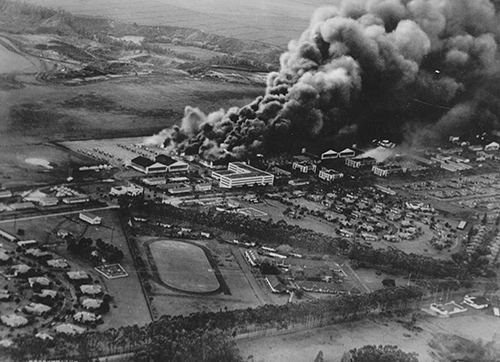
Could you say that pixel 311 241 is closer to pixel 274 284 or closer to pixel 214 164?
pixel 274 284

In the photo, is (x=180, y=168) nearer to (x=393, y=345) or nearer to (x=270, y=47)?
(x=393, y=345)

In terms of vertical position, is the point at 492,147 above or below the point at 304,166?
below

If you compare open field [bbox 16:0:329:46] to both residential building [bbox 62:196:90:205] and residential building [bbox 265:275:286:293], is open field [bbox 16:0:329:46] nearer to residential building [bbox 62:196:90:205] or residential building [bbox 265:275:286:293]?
residential building [bbox 62:196:90:205]

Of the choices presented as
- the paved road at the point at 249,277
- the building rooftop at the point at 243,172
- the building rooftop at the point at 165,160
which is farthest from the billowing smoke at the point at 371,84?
the paved road at the point at 249,277

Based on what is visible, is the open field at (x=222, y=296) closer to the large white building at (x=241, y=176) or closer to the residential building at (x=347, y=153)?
the large white building at (x=241, y=176)

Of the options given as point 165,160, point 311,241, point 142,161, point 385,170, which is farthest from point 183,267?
point 385,170

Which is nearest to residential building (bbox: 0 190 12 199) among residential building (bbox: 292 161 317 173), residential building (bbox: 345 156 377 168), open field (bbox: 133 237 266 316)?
open field (bbox: 133 237 266 316)
